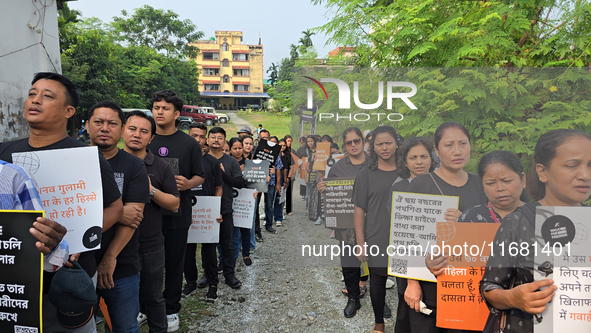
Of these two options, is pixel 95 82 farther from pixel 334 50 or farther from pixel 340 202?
pixel 340 202

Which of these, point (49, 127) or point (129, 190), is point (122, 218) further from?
point (49, 127)

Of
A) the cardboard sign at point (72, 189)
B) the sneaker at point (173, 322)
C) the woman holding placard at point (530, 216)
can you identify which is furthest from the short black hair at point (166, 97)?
the woman holding placard at point (530, 216)

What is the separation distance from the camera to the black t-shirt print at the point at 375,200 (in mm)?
3408

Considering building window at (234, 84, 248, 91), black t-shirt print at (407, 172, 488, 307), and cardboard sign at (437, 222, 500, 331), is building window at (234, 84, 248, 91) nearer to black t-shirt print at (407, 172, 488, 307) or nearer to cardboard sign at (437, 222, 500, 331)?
black t-shirt print at (407, 172, 488, 307)

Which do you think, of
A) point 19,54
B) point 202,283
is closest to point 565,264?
point 202,283

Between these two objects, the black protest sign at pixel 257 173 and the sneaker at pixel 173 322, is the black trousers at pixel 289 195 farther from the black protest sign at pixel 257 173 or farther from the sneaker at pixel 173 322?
the sneaker at pixel 173 322

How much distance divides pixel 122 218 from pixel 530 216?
246cm

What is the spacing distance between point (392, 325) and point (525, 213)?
2.40 metres

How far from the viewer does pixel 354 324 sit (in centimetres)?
377

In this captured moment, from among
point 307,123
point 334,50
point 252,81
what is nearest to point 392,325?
point 307,123

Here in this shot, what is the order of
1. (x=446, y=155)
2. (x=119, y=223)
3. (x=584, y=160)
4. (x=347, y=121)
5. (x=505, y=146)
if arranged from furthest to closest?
(x=347, y=121)
(x=505, y=146)
(x=446, y=155)
(x=119, y=223)
(x=584, y=160)

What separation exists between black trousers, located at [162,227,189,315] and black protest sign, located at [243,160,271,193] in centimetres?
248

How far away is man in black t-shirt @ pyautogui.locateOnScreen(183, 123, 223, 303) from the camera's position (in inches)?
167

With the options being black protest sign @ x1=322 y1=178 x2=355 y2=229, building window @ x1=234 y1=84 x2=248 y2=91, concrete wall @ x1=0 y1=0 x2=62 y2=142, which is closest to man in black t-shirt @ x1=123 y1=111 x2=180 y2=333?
black protest sign @ x1=322 y1=178 x2=355 y2=229
